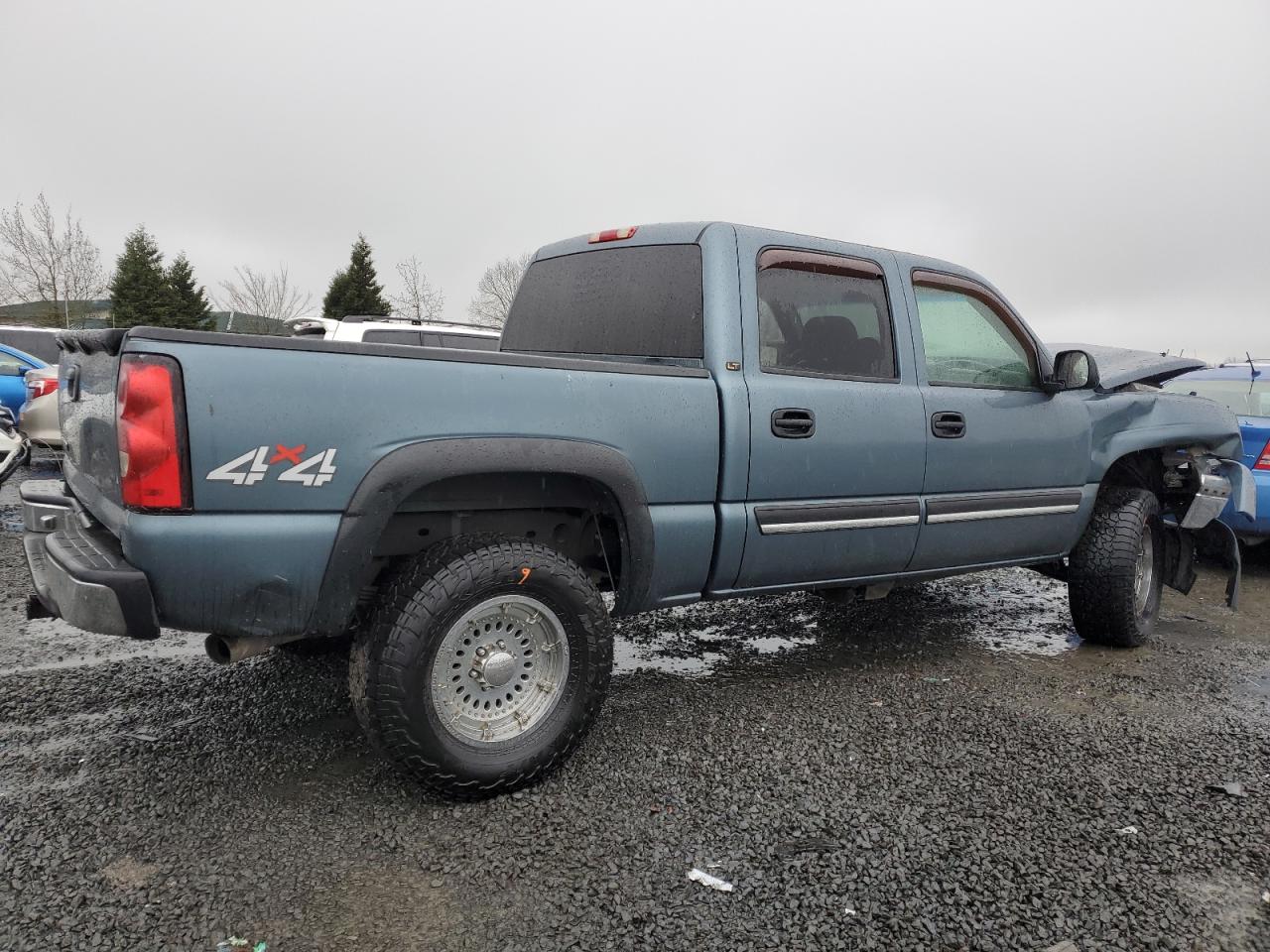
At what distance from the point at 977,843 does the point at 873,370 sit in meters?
1.90

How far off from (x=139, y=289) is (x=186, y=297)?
64.8 inches

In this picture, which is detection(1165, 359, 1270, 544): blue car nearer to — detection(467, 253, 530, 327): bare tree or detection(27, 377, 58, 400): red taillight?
detection(27, 377, 58, 400): red taillight

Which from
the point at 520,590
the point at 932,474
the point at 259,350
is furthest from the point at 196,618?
the point at 932,474

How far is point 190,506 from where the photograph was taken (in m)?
2.27

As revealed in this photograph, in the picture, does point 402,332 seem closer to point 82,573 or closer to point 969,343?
point 969,343

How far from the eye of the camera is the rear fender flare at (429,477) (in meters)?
2.47

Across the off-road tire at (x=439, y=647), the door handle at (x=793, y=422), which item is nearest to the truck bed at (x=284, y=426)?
the off-road tire at (x=439, y=647)

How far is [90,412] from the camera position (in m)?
2.68

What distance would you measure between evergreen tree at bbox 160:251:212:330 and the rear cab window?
3348cm

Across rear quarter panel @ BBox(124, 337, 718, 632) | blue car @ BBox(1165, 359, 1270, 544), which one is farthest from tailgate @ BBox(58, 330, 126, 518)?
blue car @ BBox(1165, 359, 1270, 544)

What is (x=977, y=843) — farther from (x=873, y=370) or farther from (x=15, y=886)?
(x=15, y=886)

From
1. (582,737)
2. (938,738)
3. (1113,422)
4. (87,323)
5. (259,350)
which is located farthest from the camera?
(87,323)

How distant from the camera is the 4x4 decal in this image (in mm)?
2293

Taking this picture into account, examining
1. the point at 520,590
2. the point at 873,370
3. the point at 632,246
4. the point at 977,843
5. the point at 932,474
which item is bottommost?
the point at 977,843
